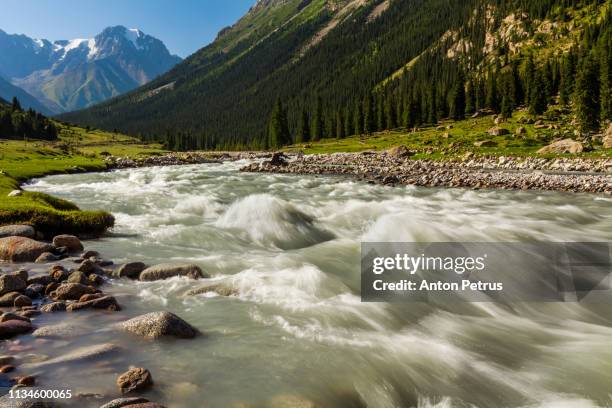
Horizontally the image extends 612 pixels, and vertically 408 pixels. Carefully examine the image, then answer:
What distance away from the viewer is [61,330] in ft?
23.2

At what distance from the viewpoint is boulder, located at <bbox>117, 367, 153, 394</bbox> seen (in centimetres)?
539

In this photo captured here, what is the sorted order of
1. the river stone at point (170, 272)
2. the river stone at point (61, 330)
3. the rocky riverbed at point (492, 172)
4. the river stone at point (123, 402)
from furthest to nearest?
the rocky riverbed at point (492, 172), the river stone at point (170, 272), the river stone at point (61, 330), the river stone at point (123, 402)

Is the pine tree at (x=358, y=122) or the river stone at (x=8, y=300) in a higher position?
the pine tree at (x=358, y=122)

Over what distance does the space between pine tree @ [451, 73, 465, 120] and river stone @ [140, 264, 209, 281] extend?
11835cm

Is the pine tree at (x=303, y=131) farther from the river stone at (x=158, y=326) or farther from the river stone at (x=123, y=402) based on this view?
the river stone at (x=123, y=402)

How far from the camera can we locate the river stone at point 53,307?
7.97 metres

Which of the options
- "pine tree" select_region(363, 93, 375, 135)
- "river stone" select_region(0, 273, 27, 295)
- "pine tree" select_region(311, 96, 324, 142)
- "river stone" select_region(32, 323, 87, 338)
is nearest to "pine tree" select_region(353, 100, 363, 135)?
"pine tree" select_region(363, 93, 375, 135)

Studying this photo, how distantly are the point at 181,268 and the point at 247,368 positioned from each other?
5264 millimetres

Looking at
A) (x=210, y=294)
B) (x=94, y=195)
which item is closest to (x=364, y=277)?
(x=210, y=294)

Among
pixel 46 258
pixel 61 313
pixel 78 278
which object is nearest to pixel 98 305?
pixel 61 313

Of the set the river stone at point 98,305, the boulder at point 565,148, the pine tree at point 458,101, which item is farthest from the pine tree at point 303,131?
the river stone at point 98,305

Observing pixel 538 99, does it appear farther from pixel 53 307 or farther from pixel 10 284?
pixel 10 284

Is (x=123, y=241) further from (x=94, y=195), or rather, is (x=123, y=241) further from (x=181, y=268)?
(x=94, y=195)

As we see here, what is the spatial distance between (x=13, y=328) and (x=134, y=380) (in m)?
3.23
